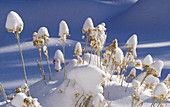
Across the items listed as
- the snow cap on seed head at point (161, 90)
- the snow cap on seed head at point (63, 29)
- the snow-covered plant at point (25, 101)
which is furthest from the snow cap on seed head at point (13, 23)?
the snow cap on seed head at point (161, 90)

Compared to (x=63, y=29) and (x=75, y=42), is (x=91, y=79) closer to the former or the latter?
(x=63, y=29)

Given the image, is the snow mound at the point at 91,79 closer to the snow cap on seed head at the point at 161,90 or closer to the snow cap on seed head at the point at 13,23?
the snow cap on seed head at the point at 161,90

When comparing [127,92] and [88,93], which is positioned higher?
[88,93]

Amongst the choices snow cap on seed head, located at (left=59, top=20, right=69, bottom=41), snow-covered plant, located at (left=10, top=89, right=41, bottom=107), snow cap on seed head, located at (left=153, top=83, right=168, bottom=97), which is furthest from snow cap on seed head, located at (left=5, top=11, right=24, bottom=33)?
snow cap on seed head, located at (left=153, top=83, right=168, bottom=97)

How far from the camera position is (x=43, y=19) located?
4758 mm

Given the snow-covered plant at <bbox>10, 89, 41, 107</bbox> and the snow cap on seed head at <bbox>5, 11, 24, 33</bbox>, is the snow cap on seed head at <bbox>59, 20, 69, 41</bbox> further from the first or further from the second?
the snow-covered plant at <bbox>10, 89, 41, 107</bbox>

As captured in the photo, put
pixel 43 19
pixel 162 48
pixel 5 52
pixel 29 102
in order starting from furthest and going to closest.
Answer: pixel 43 19, pixel 162 48, pixel 5 52, pixel 29 102

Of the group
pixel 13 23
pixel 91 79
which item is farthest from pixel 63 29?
pixel 91 79

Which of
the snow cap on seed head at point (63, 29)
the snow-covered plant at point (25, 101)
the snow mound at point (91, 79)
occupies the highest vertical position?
the snow cap on seed head at point (63, 29)

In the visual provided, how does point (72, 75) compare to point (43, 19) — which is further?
point (43, 19)

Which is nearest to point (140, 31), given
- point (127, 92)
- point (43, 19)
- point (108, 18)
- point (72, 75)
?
point (108, 18)

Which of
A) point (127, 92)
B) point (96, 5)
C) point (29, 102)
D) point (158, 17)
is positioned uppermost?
point (96, 5)

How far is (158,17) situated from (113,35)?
1.08 metres

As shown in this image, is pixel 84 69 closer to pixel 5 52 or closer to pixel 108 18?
pixel 5 52
